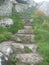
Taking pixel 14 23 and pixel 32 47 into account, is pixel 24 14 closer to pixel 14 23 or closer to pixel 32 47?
pixel 14 23

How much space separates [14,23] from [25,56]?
190 inches

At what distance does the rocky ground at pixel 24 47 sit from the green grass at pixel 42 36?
0.64 feet

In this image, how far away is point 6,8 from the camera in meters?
17.2

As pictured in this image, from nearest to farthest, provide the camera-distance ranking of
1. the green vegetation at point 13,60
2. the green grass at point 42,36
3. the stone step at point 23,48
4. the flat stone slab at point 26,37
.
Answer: the green vegetation at point 13,60 → the green grass at point 42,36 → the stone step at point 23,48 → the flat stone slab at point 26,37

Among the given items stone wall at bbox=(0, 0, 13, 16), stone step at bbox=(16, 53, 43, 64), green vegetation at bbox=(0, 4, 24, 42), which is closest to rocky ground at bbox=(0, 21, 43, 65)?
stone step at bbox=(16, 53, 43, 64)

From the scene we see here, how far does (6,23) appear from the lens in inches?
595

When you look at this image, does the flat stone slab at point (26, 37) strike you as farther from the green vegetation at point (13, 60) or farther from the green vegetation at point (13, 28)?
the green vegetation at point (13, 60)

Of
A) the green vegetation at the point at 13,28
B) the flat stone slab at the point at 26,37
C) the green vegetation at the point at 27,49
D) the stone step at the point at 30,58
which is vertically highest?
the stone step at the point at 30,58

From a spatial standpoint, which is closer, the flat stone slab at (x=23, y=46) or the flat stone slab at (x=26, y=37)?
the flat stone slab at (x=23, y=46)

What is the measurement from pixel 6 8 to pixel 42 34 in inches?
184

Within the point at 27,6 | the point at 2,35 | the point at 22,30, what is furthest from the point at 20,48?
the point at 27,6

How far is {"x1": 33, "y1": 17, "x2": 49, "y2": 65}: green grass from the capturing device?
36.3ft

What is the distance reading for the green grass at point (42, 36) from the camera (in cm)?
1107

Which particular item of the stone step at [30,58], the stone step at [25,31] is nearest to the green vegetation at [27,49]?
the stone step at [30,58]
